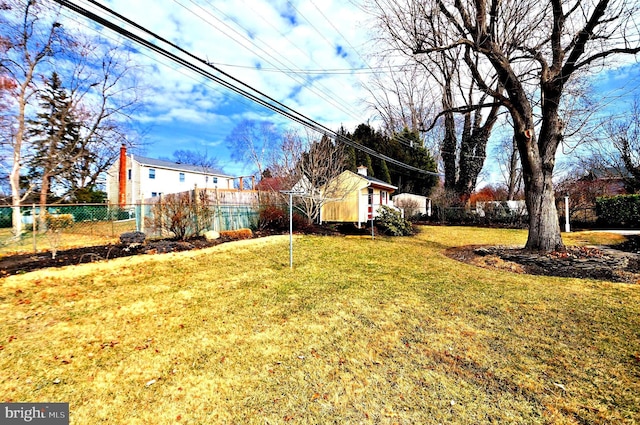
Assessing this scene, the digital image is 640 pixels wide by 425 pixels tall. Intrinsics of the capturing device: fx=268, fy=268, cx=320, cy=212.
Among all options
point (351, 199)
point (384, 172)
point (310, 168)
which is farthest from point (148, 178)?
point (384, 172)

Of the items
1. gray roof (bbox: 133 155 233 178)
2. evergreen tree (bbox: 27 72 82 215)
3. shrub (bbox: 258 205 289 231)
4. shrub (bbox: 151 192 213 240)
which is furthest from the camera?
gray roof (bbox: 133 155 233 178)

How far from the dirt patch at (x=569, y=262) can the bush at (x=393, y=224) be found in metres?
5.04

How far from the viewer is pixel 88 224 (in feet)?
34.1

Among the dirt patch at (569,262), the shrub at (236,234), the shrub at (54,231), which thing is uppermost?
the shrub at (54,231)

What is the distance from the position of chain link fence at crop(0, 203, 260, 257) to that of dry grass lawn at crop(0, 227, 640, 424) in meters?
3.39

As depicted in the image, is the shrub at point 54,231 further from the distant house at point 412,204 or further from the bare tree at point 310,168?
the distant house at point 412,204

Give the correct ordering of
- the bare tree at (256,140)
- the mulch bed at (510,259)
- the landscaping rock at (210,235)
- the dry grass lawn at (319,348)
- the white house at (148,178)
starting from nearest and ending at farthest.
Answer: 1. the dry grass lawn at (319,348)
2. the mulch bed at (510,259)
3. the landscaping rock at (210,235)
4. the bare tree at (256,140)
5. the white house at (148,178)

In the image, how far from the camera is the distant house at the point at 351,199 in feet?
55.9

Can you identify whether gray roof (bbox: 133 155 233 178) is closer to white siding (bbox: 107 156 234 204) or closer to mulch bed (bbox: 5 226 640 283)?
white siding (bbox: 107 156 234 204)

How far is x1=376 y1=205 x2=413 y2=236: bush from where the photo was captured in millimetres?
14195

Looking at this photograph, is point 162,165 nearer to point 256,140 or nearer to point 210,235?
point 256,140

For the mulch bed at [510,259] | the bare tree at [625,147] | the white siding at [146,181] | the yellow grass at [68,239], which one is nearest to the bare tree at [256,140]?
the white siding at [146,181]

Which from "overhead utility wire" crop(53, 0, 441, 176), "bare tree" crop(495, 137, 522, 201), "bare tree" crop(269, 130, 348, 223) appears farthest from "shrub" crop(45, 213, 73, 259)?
"bare tree" crop(495, 137, 522, 201)

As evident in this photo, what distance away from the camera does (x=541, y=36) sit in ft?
27.1
